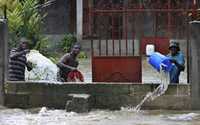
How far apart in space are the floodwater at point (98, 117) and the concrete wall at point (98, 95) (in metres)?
0.20

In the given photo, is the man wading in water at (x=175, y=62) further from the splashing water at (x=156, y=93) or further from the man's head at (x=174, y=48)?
the splashing water at (x=156, y=93)

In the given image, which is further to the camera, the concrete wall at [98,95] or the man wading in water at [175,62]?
the man wading in water at [175,62]

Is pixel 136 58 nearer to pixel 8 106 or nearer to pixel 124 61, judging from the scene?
pixel 124 61


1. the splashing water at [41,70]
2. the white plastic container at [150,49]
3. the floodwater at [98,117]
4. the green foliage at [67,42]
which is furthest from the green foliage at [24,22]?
the floodwater at [98,117]

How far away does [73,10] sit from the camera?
2528 centimetres

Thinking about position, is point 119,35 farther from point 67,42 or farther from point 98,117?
point 67,42

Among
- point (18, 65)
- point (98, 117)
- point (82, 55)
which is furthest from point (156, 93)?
point (82, 55)

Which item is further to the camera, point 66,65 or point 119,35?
point 119,35

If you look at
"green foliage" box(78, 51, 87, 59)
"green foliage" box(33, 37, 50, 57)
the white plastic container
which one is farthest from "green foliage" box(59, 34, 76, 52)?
the white plastic container

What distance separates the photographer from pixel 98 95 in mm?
11938

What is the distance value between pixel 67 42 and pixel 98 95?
1199cm

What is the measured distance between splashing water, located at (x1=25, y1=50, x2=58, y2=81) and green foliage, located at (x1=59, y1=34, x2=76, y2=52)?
409 inches

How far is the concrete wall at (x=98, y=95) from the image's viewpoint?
11773mm

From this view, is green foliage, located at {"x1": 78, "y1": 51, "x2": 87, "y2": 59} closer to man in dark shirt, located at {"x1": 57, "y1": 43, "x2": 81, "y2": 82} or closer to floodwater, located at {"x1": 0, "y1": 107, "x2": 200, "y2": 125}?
man in dark shirt, located at {"x1": 57, "y1": 43, "x2": 81, "y2": 82}
